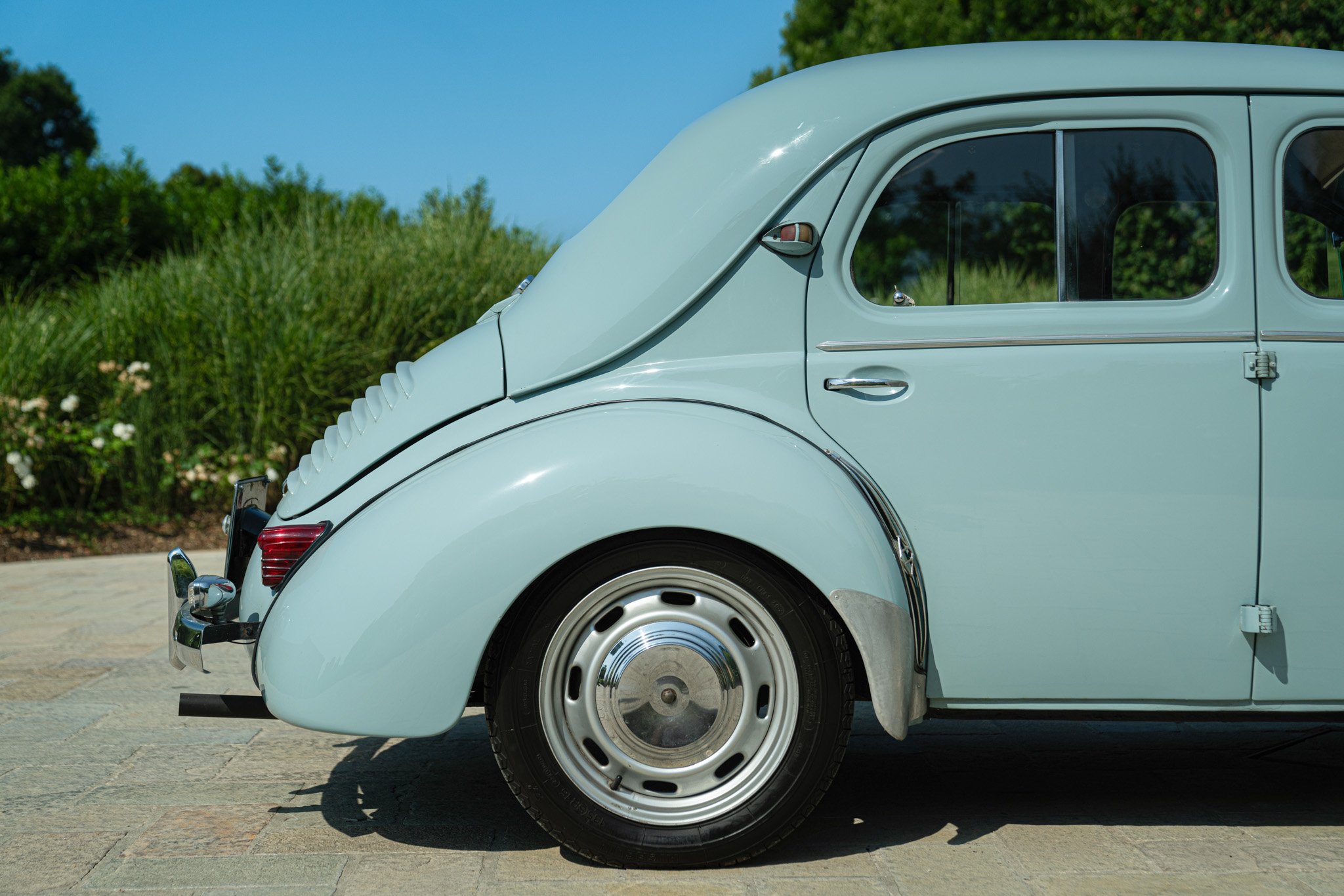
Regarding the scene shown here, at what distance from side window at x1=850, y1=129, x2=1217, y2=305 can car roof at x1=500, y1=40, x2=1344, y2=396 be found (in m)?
0.13

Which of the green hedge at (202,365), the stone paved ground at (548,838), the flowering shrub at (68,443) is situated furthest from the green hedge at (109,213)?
the stone paved ground at (548,838)

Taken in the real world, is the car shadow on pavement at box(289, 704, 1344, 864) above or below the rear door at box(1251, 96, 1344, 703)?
below

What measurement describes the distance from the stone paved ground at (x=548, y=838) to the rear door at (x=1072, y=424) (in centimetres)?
45

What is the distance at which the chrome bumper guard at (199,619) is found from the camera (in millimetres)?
2828

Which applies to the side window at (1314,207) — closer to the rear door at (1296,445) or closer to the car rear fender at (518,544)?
the rear door at (1296,445)

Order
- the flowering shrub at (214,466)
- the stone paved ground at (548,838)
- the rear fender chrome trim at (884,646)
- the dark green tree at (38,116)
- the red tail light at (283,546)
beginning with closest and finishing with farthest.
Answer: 1. the rear fender chrome trim at (884,646)
2. the stone paved ground at (548,838)
3. the red tail light at (283,546)
4. the flowering shrub at (214,466)
5. the dark green tree at (38,116)

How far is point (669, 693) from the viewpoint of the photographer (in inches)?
106

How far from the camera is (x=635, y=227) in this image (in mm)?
2885

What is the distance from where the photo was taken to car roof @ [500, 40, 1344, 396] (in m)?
2.78

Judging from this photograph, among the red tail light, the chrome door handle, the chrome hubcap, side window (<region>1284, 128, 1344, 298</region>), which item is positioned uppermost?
side window (<region>1284, 128, 1344, 298</region>)

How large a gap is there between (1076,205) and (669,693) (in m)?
1.55

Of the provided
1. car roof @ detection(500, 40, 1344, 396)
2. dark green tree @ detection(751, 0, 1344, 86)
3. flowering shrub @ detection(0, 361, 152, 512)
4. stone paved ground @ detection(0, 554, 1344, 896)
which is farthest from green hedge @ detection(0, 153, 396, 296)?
car roof @ detection(500, 40, 1344, 396)

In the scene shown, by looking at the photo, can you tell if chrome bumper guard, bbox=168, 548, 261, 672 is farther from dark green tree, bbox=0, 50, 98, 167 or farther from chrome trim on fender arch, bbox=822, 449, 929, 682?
dark green tree, bbox=0, 50, 98, 167

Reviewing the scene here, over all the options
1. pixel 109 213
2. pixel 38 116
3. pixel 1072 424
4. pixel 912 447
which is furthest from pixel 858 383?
pixel 38 116
